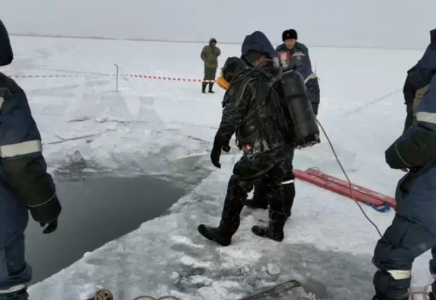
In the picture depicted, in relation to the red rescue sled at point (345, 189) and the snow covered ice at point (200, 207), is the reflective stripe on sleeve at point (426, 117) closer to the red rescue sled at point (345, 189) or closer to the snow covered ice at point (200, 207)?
the snow covered ice at point (200, 207)

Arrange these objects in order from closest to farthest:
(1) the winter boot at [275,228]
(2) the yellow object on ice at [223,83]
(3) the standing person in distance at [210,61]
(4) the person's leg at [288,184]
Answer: (2) the yellow object on ice at [223,83] → (1) the winter boot at [275,228] → (4) the person's leg at [288,184] → (3) the standing person in distance at [210,61]

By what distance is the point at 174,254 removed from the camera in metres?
3.99

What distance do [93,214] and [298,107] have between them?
2626mm

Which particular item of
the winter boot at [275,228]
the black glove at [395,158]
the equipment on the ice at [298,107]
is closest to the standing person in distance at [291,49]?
the equipment on the ice at [298,107]

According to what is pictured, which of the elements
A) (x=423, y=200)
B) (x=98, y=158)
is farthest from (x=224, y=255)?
(x=98, y=158)

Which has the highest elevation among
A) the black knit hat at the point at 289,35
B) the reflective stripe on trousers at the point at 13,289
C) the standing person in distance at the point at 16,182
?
the black knit hat at the point at 289,35

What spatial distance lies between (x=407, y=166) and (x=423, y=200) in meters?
0.21

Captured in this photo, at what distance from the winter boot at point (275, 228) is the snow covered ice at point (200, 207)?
0.07 m

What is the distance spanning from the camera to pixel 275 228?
4.20 metres

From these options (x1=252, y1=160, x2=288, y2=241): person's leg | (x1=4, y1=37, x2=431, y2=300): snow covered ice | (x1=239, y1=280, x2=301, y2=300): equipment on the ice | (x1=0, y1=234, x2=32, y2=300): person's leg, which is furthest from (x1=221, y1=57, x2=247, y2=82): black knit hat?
(x1=0, y1=234, x2=32, y2=300): person's leg

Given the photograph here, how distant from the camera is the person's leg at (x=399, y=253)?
106 inches

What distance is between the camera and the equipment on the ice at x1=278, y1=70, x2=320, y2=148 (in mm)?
3615

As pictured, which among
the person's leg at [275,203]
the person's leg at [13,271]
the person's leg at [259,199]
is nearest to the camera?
the person's leg at [13,271]

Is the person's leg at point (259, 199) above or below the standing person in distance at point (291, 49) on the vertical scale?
below
